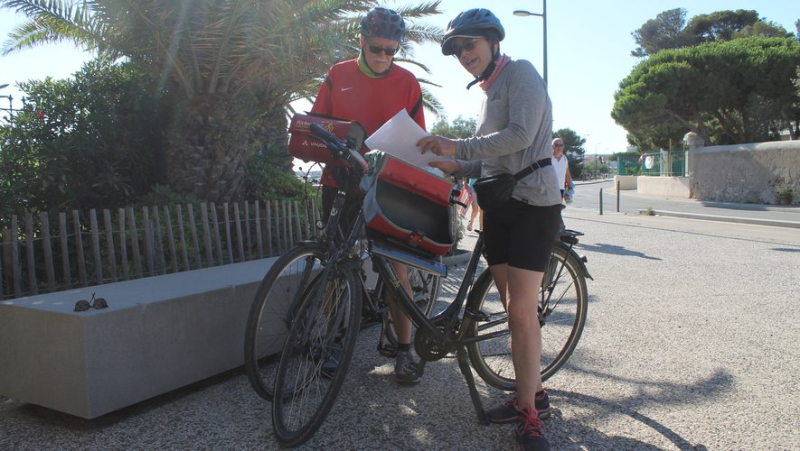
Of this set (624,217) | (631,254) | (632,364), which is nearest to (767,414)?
(632,364)

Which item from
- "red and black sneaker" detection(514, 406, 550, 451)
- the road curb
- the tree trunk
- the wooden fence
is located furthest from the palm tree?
the road curb

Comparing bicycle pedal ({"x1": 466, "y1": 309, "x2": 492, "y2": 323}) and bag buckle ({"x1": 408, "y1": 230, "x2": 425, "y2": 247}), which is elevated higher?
bag buckle ({"x1": 408, "y1": 230, "x2": 425, "y2": 247})

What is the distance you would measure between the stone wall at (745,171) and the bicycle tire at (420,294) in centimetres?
1957

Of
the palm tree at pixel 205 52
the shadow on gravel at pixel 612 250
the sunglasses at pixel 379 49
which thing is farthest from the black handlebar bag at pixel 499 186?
the shadow on gravel at pixel 612 250

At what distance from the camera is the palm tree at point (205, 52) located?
6.96 metres

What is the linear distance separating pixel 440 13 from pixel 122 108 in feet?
18.8

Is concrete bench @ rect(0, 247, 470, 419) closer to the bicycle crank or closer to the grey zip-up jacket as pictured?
the bicycle crank

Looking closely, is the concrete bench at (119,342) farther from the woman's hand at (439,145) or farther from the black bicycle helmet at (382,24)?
the black bicycle helmet at (382,24)

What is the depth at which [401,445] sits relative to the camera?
9.12 ft

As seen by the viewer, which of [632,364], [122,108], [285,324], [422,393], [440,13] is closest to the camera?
[285,324]

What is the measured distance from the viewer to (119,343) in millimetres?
2990

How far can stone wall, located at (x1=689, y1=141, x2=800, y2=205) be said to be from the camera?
63.0ft

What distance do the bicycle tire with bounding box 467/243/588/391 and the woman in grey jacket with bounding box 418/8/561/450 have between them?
1.09ft

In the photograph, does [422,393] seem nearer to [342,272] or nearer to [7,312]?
[342,272]
